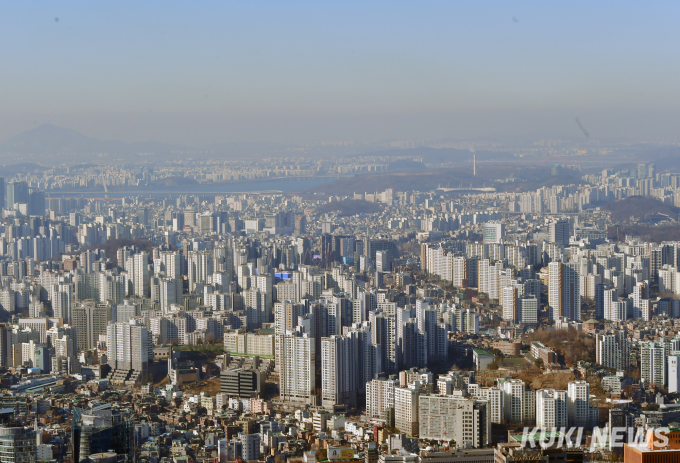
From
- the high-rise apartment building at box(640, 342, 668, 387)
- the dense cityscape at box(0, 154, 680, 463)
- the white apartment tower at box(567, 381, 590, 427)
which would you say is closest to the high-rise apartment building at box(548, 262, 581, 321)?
the dense cityscape at box(0, 154, 680, 463)

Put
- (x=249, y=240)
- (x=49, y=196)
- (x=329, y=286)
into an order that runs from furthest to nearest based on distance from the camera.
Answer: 1. (x=49, y=196)
2. (x=249, y=240)
3. (x=329, y=286)

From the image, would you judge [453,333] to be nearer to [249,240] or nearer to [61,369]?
[61,369]

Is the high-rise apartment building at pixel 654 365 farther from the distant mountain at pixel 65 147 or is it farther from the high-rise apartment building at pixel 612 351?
the distant mountain at pixel 65 147

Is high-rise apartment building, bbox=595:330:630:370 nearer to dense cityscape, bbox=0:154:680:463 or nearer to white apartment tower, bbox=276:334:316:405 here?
dense cityscape, bbox=0:154:680:463

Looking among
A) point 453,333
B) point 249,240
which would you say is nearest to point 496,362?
point 453,333

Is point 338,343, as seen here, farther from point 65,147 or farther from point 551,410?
point 65,147

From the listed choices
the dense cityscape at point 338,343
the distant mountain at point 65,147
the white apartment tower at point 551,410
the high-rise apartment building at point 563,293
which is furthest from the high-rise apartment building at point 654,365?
the distant mountain at point 65,147
